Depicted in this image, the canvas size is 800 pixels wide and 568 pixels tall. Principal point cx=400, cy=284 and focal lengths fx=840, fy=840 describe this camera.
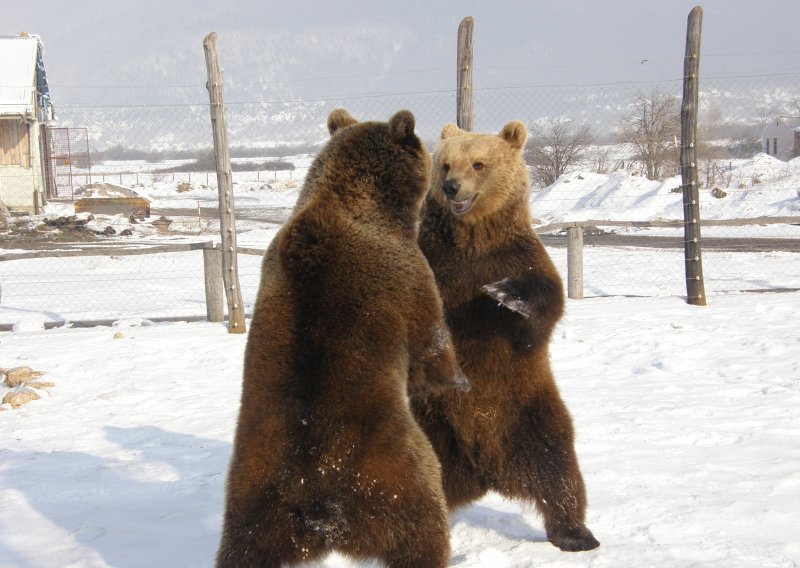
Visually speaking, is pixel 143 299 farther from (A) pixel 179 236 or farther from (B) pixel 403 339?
(B) pixel 403 339

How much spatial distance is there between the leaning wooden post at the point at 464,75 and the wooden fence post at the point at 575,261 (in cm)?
280

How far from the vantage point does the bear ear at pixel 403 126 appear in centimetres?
303

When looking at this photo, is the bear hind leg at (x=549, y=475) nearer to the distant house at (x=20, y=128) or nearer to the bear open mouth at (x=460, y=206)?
the bear open mouth at (x=460, y=206)

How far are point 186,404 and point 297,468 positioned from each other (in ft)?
15.5

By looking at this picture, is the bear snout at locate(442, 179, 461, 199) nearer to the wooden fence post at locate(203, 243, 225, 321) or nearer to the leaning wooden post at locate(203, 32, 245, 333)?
the leaning wooden post at locate(203, 32, 245, 333)

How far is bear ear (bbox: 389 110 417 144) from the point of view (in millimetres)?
3033

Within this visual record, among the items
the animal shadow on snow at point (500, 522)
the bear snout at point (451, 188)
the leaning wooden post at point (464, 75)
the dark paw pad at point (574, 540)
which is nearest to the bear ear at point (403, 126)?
the bear snout at point (451, 188)

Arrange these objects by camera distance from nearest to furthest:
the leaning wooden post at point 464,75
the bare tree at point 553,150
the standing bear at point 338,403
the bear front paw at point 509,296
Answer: the standing bear at point 338,403, the bear front paw at point 509,296, the leaning wooden post at point 464,75, the bare tree at point 553,150

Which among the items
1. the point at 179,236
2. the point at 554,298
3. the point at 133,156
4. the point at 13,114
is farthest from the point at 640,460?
the point at 133,156

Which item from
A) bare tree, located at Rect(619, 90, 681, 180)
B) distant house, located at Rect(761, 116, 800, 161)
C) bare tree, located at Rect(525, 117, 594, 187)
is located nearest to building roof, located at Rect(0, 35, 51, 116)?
bare tree, located at Rect(525, 117, 594, 187)

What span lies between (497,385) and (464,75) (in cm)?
682

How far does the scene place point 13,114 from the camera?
104ft

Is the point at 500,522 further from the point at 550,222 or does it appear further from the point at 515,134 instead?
the point at 550,222

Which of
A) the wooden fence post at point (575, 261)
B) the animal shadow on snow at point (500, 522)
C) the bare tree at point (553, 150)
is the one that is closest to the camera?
the animal shadow on snow at point (500, 522)
